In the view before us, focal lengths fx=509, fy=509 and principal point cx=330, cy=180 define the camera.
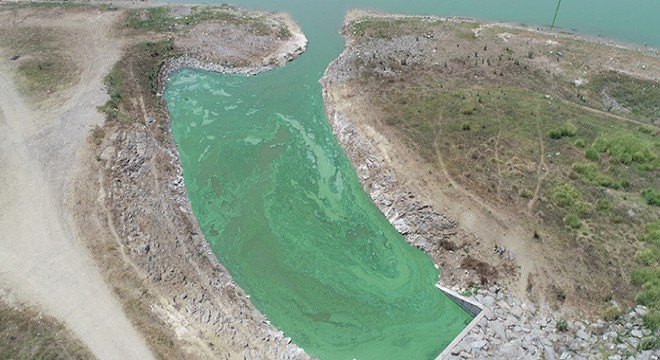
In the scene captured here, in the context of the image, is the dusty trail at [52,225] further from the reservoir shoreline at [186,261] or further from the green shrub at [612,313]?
the green shrub at [612,313]

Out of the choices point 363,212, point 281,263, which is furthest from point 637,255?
point 281,263

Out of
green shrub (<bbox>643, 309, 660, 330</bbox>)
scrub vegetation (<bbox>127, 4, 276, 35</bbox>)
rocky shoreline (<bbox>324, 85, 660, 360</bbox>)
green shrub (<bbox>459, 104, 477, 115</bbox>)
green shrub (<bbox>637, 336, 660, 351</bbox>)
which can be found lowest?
rocky shoreline (<bbox>324, 85, 660, 360</bbox>)

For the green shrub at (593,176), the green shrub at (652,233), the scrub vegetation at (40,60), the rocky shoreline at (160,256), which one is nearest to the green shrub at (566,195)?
the green shrub at (593,176)

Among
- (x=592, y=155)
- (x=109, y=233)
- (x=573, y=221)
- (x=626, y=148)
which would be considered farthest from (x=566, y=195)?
(x=109, y=233)

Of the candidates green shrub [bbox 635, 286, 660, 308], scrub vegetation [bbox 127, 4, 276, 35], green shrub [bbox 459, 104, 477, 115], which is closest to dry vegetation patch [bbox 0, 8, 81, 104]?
scrub vegetation [bbox 127, 4, 276, 35]

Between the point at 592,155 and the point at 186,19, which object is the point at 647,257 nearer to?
the point at 592,155

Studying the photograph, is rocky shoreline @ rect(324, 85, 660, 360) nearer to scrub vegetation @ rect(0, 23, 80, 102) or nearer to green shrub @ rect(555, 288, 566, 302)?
green shrub @ rect(555, 288, 566, 302)

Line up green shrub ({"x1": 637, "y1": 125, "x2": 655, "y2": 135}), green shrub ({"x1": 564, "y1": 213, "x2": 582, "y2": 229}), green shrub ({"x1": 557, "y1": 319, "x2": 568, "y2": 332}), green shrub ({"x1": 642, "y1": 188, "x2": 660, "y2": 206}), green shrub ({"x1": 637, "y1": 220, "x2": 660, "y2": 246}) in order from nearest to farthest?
green shrub ({"x1": 557, "y1": 319, "x2": 568, "y2": 332}) < green shrub ({"x1": 637, "y1": 220, "x2": 660, "y2": 246}) < green shrub ({"x1": 564, "y1": 213, "x2": 582, "y2": 229}) < green shrub ({"x1": 642, "y1": 188, "x2": 660, "y2": 206}) < green shrub ({"x1": 637, "y1": 125, "x2": 655, "y2": 135})
